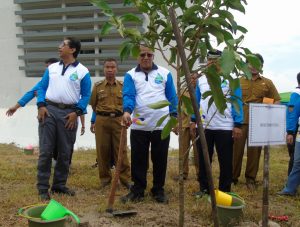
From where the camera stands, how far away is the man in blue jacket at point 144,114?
4.20m

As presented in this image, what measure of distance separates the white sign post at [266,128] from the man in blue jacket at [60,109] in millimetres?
2207

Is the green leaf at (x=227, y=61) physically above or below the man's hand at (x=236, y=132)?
above

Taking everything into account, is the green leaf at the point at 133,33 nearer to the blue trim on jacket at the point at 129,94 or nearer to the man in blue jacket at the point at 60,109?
the blue trim on jacket at the point at 129,94

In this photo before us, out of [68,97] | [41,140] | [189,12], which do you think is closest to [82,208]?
[41,140]

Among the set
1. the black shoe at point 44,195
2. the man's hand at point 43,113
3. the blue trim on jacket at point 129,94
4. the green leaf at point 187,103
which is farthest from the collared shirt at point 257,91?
the green leaf at point 187,103

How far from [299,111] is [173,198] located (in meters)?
2.02

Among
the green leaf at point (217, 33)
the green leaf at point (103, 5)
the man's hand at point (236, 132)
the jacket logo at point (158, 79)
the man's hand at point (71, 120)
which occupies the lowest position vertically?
the man's hand at point (236, 132)

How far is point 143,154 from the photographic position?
14.0 feet

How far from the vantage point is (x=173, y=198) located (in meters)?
4.55

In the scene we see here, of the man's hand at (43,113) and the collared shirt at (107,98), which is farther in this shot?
the collared shirt at (107,98)

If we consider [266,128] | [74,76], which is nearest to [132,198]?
[74,76]

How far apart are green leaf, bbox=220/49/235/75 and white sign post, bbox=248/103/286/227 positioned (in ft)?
3.30

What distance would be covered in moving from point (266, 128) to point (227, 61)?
125 centimetres

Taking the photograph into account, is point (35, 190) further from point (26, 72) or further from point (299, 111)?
point (26, 72)
